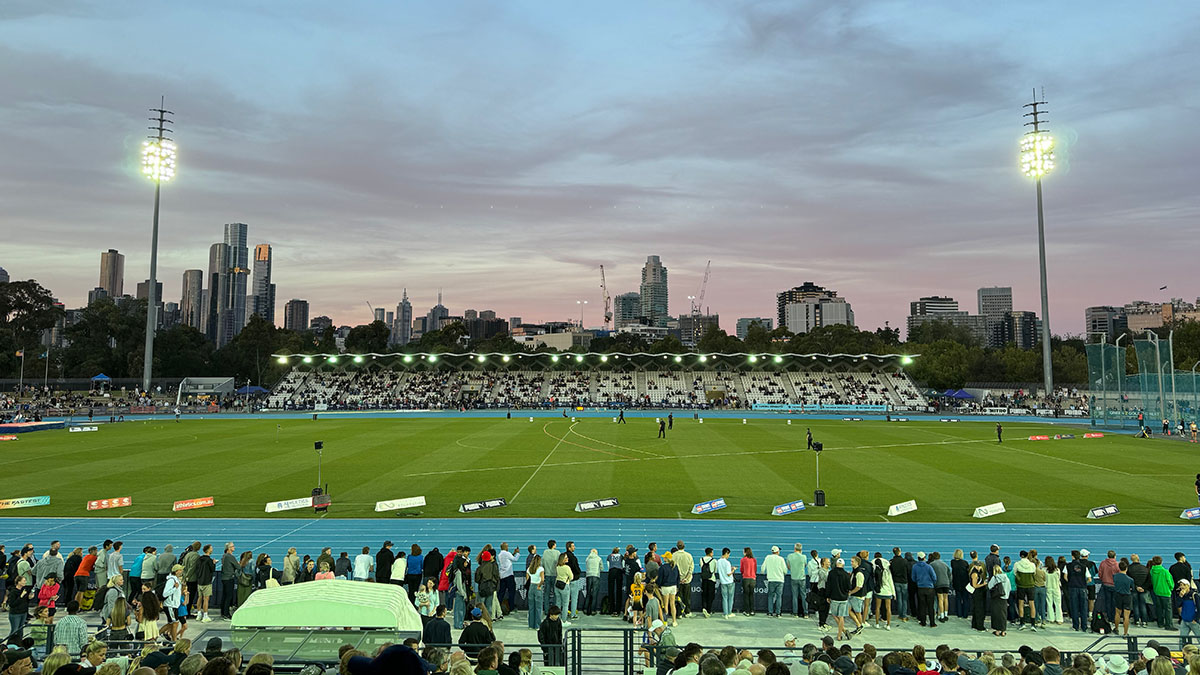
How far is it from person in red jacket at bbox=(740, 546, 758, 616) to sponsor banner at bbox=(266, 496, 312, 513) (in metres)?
18.3

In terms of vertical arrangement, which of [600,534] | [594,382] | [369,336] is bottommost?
[600,534]

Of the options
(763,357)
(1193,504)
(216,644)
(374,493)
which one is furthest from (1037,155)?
(216,644)

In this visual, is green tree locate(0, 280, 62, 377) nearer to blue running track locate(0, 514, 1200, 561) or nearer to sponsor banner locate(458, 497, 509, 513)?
blue running track locate(0, 514, 1200, 561)

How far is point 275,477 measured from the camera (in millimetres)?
33781

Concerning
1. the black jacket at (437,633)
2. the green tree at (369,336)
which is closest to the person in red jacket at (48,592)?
the black jacket at (437,633)

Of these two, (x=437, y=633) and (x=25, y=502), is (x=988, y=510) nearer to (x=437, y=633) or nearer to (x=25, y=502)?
(x=437, y=633)

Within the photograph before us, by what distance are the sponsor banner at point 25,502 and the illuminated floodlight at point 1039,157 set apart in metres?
A: 91.8

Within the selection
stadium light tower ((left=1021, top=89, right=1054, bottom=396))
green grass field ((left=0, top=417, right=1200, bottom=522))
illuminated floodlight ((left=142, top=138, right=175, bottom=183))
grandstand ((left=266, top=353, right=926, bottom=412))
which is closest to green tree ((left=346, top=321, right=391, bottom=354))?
grandstand ((left=266, top=353, right=926, bottom=412))

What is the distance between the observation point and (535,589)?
15.1m

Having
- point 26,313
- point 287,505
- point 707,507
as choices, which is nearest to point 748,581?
point 707,507

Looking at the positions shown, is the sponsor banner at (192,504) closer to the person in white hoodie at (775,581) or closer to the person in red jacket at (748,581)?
the person in red jacket at (748,581)

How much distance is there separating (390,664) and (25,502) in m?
32.8

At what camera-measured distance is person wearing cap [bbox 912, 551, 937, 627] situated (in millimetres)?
14844

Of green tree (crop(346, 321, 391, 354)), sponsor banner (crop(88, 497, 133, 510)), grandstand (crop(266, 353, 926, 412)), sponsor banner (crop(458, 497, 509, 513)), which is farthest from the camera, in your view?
green tree (crop(346, 321, 391, 354))
